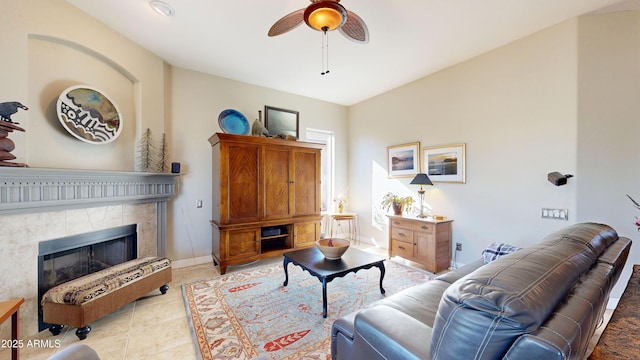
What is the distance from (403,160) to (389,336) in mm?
3443

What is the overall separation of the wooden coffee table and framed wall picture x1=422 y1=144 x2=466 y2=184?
5.76 feet

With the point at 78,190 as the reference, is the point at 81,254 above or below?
below

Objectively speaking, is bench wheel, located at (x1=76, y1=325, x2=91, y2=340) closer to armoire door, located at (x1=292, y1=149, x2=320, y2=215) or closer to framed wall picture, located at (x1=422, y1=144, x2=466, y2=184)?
armoire door, located at (x1=292, y1=149, x2=320, y2=215)

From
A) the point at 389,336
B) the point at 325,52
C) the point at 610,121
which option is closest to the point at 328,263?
the point at 389,336

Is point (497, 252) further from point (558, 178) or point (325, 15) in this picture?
point (325, 15)

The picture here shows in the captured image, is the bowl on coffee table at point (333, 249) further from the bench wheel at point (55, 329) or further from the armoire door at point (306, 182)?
the bench wheel at point (55, 329)

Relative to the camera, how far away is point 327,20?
1844 mm

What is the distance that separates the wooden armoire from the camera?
3.22 m

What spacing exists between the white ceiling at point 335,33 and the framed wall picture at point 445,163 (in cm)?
120

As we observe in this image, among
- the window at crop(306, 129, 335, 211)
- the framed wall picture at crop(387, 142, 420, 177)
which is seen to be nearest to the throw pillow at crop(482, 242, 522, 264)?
the framed wall picture at crop(387, 142, 420, 177)

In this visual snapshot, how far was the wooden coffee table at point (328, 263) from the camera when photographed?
86.8 inches

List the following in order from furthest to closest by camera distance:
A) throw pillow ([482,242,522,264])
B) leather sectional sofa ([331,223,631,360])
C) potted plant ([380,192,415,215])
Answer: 1. potted plant ([380,192,415,215])
2. throw pillow ([482,242,522,264])
3. leather sectional sofa ([331,223,631,360])

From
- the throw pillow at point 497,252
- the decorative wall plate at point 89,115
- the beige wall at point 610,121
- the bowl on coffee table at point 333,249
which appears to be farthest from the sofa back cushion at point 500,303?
the decorative wall plate at point 89,115

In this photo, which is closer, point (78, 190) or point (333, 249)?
point (78, 190)
